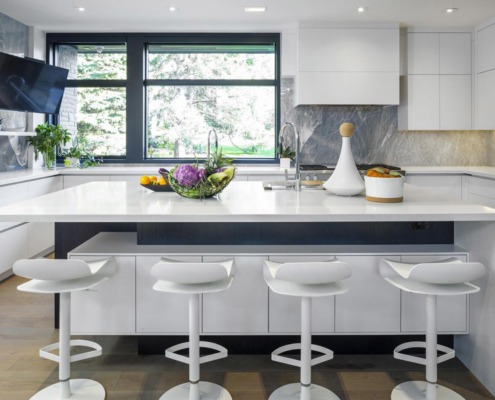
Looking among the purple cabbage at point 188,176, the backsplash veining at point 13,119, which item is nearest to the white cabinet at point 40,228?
the backsplash veining at point 13,119

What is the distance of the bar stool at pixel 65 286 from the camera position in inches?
81.3

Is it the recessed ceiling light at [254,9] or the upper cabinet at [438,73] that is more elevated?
the recessed ceiling light at [254,9]

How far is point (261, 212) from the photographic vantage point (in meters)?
2.23

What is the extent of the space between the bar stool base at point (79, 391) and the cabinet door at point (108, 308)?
0.25 metres

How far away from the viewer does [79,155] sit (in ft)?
18.7

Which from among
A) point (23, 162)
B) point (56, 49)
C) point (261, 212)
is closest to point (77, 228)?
point (261, 212)

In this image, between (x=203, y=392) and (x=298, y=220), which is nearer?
(x=298, y=220)

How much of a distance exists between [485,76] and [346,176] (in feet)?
10.7

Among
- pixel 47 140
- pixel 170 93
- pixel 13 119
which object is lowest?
pixel 47 140

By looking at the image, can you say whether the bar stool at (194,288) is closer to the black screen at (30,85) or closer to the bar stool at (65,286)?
the bar stool at (65,286)

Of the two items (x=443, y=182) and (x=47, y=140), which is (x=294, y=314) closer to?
(x=443, y=182)

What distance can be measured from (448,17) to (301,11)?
57.3 inches

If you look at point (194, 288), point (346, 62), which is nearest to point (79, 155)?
point (346, 62)

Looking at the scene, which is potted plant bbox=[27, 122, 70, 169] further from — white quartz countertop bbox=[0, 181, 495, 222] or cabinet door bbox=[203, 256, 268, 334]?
cabinet door bbox=[203, 256, 268, 334]
